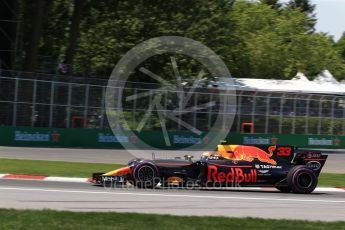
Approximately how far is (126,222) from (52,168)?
1099 centimetres

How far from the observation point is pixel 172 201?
11.5 meters

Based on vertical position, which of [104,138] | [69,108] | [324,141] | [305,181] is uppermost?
[69,108]

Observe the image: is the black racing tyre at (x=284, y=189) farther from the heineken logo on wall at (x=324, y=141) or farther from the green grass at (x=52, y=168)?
the heineken logo on wall at (x=324, y=141)

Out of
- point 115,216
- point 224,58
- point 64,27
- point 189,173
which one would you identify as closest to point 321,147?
point 224,58

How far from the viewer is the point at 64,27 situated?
Result: 144 ft

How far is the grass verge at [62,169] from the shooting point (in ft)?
57.0

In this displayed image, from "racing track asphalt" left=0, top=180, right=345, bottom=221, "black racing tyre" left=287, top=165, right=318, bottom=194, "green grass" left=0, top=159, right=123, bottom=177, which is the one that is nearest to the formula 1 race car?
"black racing tyre" left=287, top=165, right=318, bottom=194

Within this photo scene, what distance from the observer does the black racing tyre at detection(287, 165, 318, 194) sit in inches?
558

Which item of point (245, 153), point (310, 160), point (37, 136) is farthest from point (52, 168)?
point (37, 136)

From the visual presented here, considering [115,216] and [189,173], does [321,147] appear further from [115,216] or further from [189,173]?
[115,216]

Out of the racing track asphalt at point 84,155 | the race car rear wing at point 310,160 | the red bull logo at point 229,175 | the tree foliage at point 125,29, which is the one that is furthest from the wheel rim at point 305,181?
the tree foliage at point 125,29

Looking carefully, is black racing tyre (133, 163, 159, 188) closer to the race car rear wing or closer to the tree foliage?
the race car rear wing

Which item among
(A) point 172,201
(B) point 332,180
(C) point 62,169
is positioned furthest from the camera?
(B) point 332,180
